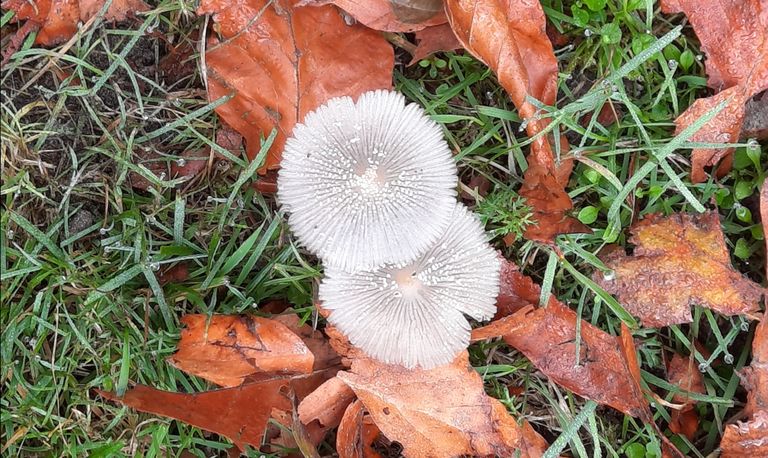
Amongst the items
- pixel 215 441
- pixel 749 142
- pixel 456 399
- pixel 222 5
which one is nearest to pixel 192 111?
pixel 222 5

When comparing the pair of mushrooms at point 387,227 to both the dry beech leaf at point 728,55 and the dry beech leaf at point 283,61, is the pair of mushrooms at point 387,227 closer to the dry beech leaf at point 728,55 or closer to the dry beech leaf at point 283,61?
the dry beech leaf at point 283,61

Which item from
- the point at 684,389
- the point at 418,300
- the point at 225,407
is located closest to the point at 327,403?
the point at 225,407

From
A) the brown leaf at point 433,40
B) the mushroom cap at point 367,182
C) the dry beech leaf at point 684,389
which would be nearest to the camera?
the mushroom cap at point 367,182

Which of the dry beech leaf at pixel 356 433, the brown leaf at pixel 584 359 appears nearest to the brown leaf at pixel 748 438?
the brown leaf at pixel 584 359

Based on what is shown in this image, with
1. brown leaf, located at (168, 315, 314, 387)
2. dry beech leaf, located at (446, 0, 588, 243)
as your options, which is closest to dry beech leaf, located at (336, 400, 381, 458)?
brown leaf, located at (168, 315, 314, 387)

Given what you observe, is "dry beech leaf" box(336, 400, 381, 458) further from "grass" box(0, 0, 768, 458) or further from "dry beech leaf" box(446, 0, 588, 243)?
"dry beech leaf" box(446, 0, 588, 243)
